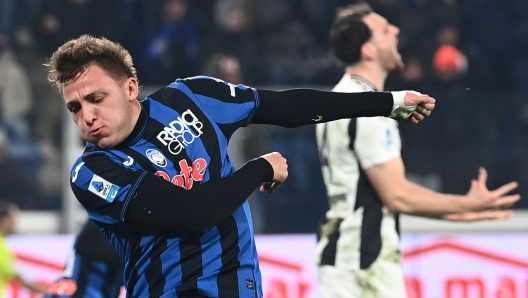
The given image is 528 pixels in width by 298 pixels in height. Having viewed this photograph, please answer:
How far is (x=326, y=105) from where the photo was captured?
10.6 feet

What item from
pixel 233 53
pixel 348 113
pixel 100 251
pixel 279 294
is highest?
pixel 233 53

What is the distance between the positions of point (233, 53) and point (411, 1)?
1.91 meters

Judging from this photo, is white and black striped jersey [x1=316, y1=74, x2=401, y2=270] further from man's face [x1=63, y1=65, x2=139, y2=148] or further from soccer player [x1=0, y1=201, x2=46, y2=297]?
soccer player [x1=0, y1=201, x2=46, y2=297]

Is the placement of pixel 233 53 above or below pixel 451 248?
above

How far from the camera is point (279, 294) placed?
694 centimetres

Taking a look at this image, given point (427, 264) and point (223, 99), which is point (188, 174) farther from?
point (427, 264)

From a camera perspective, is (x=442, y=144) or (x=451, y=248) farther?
(x=442, y=144)

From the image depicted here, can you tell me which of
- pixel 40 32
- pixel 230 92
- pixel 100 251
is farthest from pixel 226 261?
pixel 40 32

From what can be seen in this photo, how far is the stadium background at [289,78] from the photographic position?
7527 millimetres

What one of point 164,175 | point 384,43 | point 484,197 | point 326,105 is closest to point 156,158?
point 164,175

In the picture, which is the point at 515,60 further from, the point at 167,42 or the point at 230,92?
the point at 230,92

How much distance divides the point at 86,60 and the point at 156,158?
390mm

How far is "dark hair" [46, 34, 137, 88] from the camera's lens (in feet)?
9.48

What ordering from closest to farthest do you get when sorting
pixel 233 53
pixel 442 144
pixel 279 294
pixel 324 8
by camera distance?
1. pixel 279 294
2. pixel 442 144
3. pixel 233 53
4. pixel 324 8
